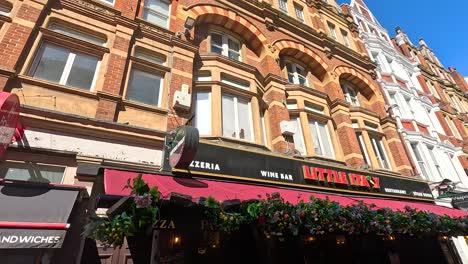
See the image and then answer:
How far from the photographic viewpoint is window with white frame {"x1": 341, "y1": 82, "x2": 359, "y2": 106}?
14644 mm

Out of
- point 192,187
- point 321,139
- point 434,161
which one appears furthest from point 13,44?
point 434,161

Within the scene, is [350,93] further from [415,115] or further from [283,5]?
[283,5]

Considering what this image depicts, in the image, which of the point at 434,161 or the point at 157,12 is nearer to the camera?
the point at 157,12

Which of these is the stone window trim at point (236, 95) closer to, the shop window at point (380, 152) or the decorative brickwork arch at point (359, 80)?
the shop window at point (380, 152)

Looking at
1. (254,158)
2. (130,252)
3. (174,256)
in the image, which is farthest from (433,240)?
(130,252)

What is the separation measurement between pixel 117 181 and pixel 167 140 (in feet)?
6.87

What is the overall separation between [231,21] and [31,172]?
9.50 metres

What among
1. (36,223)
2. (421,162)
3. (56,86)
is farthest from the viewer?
(421,162)

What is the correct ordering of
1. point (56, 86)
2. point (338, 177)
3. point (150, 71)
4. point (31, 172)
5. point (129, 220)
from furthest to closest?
point (338, 177), point (150, 71), point (56, 86), point (31, 172), point (129, 220)

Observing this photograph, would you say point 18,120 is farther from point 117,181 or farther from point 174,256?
point 174,256

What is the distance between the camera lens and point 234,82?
379 inches

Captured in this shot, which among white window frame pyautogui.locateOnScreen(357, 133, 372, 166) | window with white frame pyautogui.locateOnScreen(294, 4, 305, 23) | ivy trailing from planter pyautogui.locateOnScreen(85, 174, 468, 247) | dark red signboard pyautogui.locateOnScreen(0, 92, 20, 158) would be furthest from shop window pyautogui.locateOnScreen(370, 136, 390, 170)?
dark red signboard pyautogui.locateOnScreen(0, 92, 20, 158)

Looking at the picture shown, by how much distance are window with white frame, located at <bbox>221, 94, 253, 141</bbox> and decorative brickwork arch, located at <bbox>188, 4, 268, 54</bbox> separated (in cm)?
389

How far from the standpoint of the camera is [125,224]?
3.66 meters
